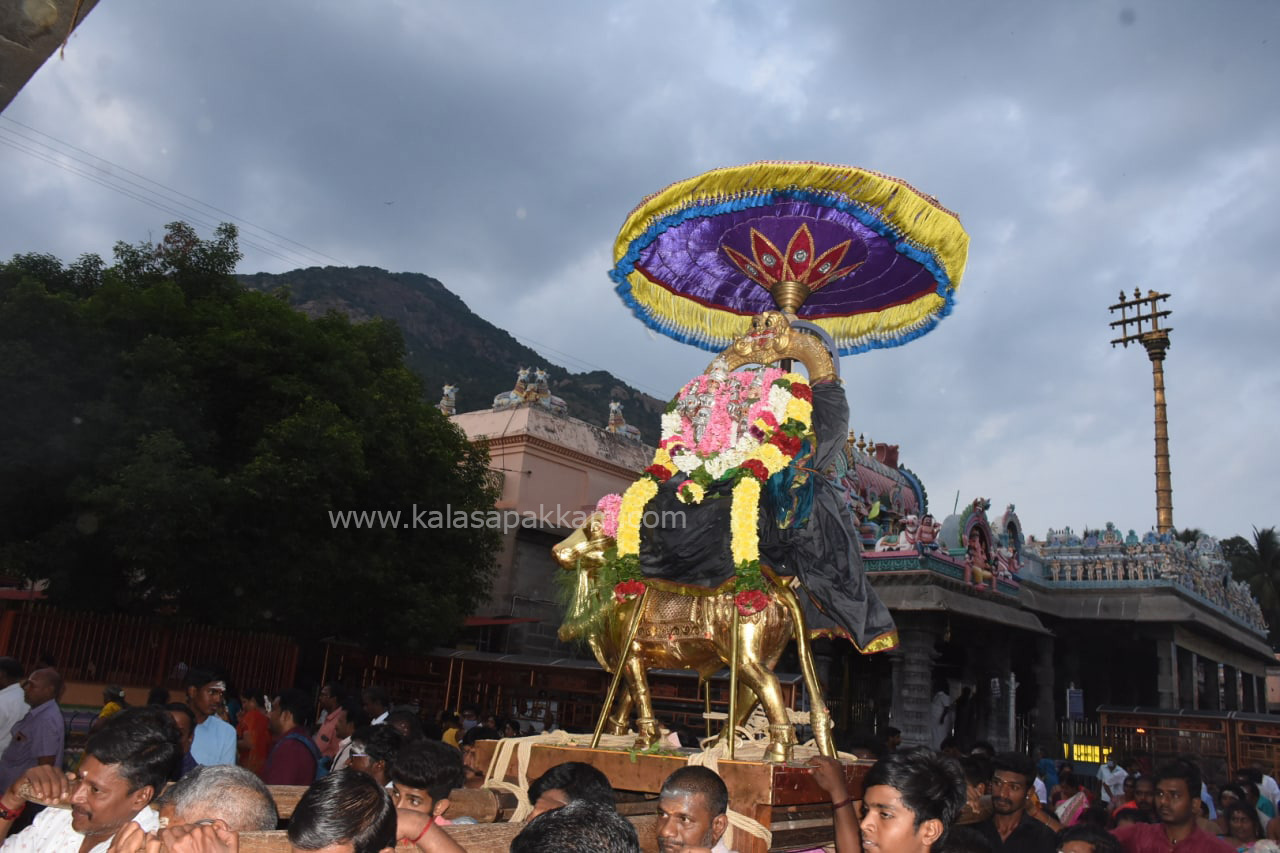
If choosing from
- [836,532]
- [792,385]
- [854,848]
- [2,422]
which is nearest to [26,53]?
[854,848]

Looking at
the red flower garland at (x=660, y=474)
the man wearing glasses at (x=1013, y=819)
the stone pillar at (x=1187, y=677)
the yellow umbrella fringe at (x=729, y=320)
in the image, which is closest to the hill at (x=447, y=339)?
the stone pillar at (x=1187, y=677)

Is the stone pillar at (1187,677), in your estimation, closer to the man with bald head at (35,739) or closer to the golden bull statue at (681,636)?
the golden bull statue at (681,636)

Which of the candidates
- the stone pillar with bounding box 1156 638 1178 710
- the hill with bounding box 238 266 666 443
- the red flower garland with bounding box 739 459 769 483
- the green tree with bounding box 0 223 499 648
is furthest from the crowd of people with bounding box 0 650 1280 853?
the hill with bounding box 238 266 666 443

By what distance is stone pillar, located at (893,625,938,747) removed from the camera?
16250 millimetres

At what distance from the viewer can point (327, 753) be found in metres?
8.02

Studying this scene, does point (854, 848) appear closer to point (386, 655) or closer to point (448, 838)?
point (448, 838)

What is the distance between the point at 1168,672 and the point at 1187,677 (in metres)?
1.92

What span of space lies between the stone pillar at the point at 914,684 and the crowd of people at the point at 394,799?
30.4 feet

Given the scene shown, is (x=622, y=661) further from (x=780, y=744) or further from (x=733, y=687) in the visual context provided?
(x=780, y=744)

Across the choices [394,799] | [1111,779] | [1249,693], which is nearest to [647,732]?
[394,799]

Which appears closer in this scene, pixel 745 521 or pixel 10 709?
pixel 745 521

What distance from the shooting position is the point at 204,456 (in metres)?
14.9

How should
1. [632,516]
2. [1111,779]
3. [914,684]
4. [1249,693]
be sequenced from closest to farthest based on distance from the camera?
[632,516] → [1111,779] → [914,684] → [1249,693]

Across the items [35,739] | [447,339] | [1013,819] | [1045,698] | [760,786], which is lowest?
[35,739]
